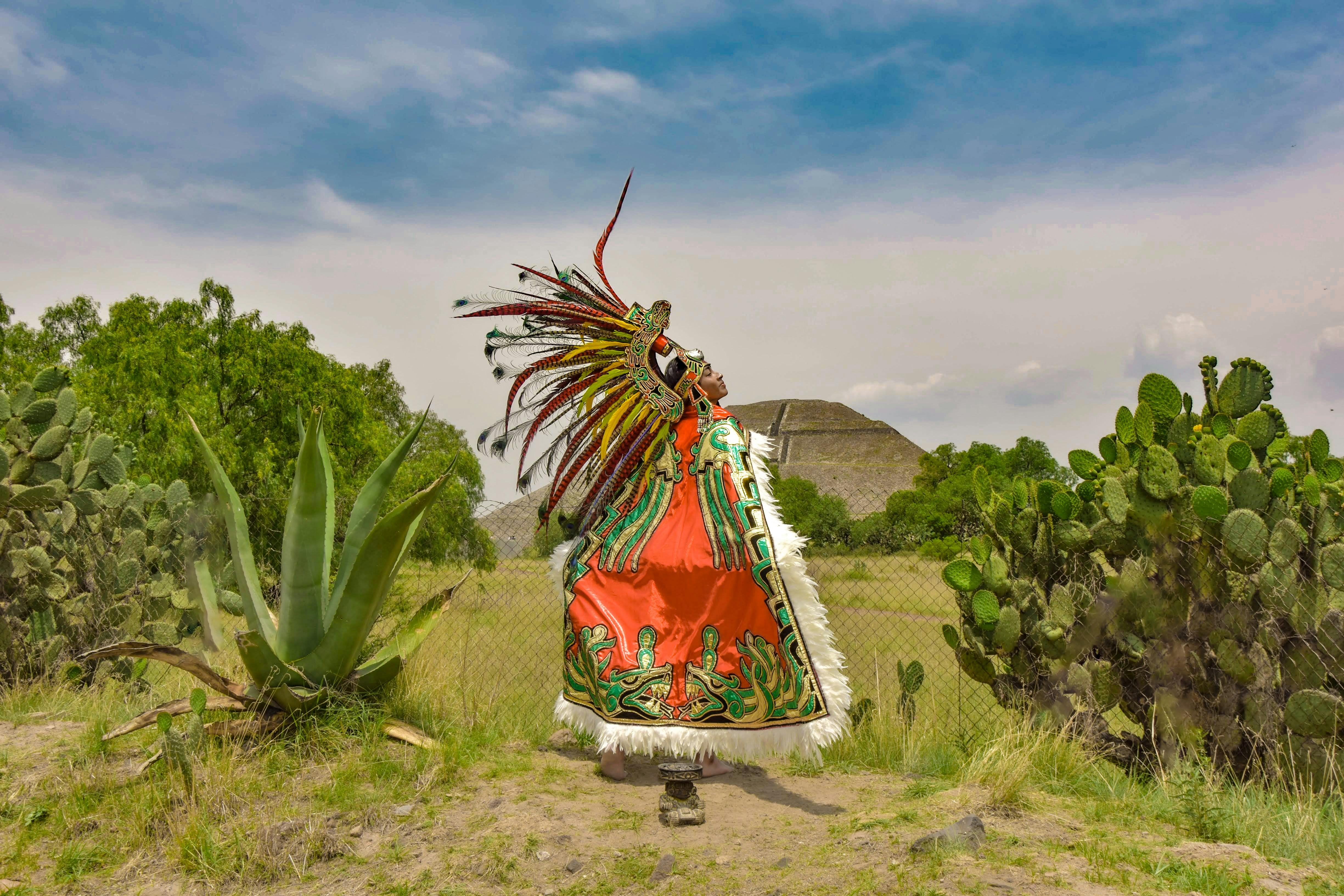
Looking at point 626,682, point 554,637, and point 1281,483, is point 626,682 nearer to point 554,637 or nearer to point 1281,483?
point 1281,483

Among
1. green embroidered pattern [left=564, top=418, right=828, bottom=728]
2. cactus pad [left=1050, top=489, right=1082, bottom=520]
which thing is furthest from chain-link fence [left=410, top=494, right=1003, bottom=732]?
cactus pad [left=1050, top=489, right=1082, bottom=520]

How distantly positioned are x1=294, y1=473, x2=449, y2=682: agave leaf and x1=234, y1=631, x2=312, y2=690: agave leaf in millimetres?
148

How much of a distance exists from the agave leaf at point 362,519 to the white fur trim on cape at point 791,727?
5.38ft

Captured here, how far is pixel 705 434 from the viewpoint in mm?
4527

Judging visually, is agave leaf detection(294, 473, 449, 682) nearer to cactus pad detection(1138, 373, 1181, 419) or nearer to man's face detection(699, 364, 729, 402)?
man's face detection(699, 364, 729, 402)

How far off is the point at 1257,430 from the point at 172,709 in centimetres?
555

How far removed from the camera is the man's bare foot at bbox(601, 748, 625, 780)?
4.66 m

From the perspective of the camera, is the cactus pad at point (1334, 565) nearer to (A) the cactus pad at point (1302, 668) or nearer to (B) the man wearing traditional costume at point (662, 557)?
(A) the cactus pad at point (1302, 668)

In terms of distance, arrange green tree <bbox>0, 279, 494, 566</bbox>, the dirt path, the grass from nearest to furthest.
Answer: the dirt path, the grass, green tree <bbox>0, 279, 494, 566</bbox>

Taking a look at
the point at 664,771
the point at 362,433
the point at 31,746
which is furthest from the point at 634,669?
the point at 362,433

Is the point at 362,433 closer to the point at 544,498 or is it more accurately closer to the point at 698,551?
the point at 544,498

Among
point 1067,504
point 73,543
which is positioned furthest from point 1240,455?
point 73,543

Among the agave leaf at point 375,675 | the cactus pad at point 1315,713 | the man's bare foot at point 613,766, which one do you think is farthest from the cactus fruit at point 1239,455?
the agave leaf at point 375,675

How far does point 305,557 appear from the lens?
4.59 metres
